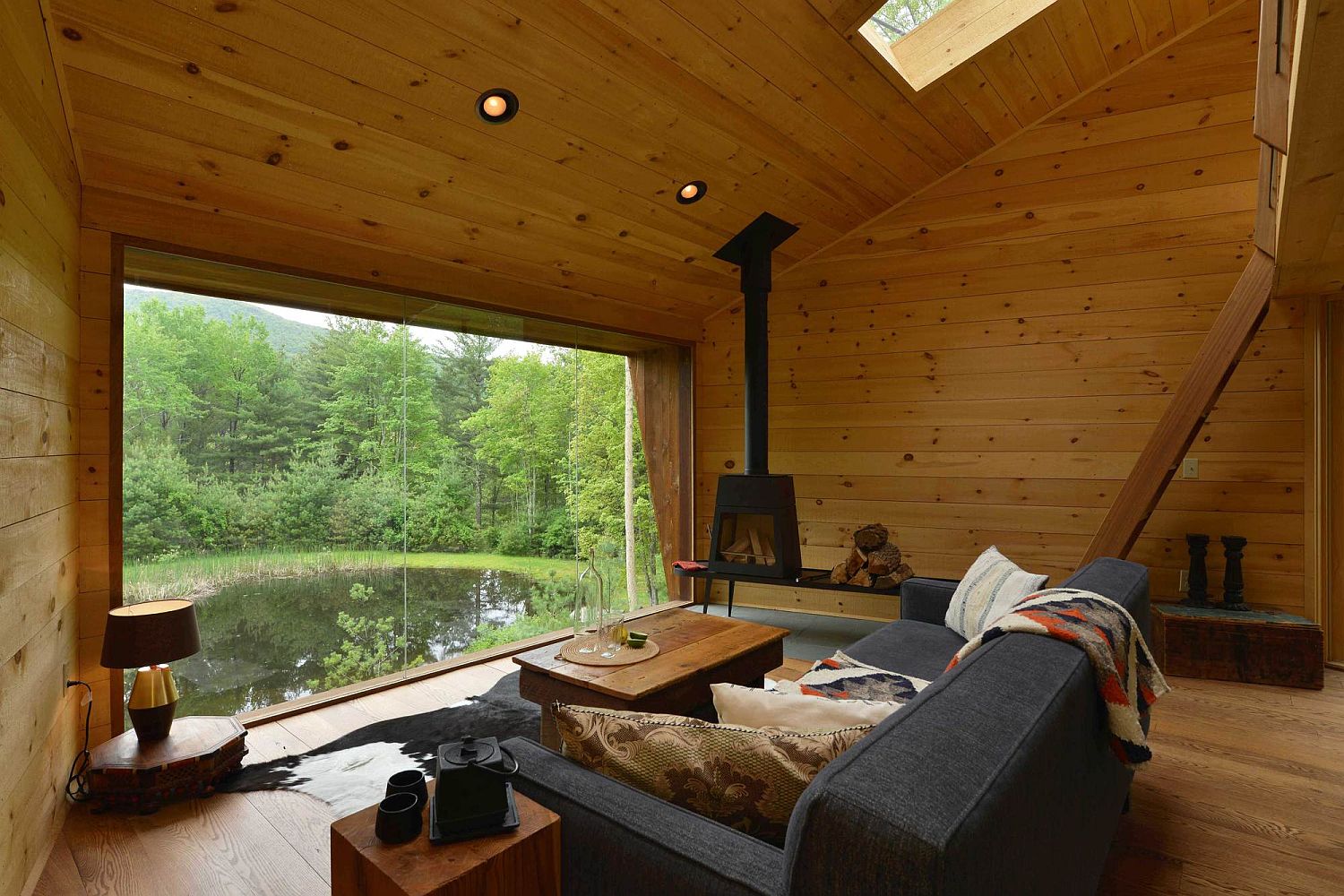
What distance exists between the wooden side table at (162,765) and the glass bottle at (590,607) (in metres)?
1.27

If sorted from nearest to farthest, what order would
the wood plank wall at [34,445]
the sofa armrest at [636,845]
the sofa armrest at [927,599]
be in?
the sofa armrest at [636,845], the wood plank wall at [34,445], the sofa armrest at [927,599]

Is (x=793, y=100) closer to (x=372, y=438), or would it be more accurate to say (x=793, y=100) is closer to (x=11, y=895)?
(x=372, y=438)

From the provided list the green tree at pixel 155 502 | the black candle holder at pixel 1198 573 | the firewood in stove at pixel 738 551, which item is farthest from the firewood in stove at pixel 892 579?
the green tree at pixel 155 502

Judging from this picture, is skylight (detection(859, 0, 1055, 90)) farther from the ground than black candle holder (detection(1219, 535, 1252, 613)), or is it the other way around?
skylight (detection(859, 0, 1055, 90))

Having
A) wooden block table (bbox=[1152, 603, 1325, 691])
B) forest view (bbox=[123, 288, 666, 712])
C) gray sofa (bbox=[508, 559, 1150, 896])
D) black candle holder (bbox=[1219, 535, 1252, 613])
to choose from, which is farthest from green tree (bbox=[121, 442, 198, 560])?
black candle holder (bbox=[1219, 535, 1252, 613])

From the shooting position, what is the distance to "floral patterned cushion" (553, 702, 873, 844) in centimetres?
109

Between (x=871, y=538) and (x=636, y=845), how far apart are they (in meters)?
3.74

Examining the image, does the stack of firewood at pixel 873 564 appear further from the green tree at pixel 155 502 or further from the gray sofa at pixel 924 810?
the green tree at pixel 155 502

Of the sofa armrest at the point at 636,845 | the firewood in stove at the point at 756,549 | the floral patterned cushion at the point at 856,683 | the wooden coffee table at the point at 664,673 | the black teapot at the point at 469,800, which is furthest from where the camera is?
the firewood in stove at the point at 756,549

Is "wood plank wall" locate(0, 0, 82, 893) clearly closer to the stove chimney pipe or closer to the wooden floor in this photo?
the wooden floor

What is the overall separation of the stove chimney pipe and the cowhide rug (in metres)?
2.17

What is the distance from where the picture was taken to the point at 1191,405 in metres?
3.45

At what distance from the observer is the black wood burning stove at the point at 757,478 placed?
4484 mm

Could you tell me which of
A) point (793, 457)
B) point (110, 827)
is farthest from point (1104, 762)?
point (793, 457)
